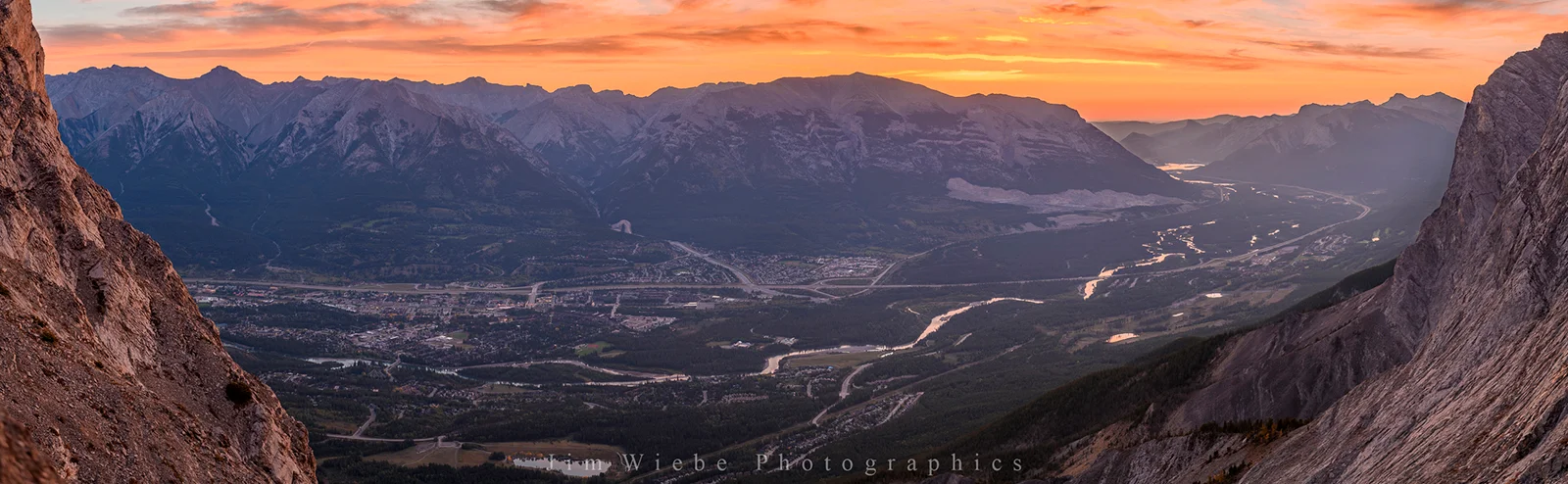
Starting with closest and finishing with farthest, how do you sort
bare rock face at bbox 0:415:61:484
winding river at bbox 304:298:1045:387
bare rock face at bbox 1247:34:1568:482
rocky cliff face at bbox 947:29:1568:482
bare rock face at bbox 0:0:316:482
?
1. bare rock face at bbox 0:415:61:484
2. bare rock face at bbox 1247:34:1568:482
3. bare rock face at bbox 0:0:316:482
4. rocky cliff face at bbox 947:29:1568:482
5. winding river at bbox 304:298:1045:387

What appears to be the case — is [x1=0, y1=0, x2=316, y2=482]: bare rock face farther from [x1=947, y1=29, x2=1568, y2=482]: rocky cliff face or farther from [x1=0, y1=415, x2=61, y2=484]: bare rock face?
[x1=947, y1=29, x2=1568, y2=482]: rocky cliff face

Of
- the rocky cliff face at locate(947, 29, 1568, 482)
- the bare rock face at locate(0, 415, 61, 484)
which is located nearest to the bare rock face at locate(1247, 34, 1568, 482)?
the rocky cliff face at locate(947, 29, 1568, 482)

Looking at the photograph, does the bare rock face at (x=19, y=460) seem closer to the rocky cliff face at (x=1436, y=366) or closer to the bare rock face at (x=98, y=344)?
the bare rock face at (x=98, y=344)

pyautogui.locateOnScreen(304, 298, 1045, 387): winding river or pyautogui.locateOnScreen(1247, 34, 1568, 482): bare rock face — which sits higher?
pyautogui.locateOnScreen(1247, 34, 1568, 482): bare rock face

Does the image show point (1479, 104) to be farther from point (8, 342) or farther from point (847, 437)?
point (8, 342)

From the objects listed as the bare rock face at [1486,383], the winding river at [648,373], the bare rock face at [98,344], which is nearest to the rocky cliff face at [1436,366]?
the bare rock face at [1486,383]

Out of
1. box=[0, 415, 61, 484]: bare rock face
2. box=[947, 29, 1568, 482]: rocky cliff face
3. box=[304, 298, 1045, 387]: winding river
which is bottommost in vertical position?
box=[304, 298, 1045, 387]: winding river

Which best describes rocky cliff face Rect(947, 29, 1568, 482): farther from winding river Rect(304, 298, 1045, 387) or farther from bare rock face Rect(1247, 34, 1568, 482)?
winding river Rect(304, 298, 1045, 387)

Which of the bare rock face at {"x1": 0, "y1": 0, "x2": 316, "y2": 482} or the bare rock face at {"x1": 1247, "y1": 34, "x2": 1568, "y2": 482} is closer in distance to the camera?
the bare rock face at {"x1": 1247, "y1": 34, "x2": 1568, "y2": 482}

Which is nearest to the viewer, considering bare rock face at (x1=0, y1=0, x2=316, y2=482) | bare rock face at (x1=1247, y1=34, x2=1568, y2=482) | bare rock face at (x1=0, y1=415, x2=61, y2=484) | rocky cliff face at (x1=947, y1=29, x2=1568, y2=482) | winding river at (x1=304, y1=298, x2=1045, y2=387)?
bare rock face at (x1=0, y1=415, x2=61, y2=484)
